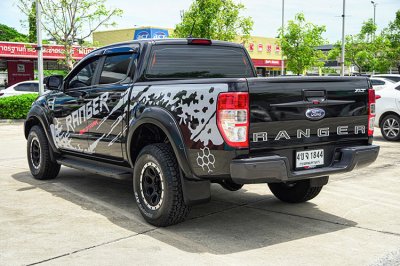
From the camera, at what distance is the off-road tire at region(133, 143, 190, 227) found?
4.71m

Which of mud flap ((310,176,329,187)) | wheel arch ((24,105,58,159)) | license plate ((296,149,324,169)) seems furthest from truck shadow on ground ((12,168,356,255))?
license plate ((296,149,324,169))

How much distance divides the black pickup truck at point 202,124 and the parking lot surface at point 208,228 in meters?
0.33

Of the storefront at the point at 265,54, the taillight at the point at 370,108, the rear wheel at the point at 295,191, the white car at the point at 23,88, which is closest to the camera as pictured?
the taillight at the point at 370,108

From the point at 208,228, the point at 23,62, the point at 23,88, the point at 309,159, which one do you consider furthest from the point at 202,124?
the point at 23,62

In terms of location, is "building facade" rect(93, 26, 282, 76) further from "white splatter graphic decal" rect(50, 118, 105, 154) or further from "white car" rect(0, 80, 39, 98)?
"white splatter graphic decal" rect(50, 118, 105, 154)

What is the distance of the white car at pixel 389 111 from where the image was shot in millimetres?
12070

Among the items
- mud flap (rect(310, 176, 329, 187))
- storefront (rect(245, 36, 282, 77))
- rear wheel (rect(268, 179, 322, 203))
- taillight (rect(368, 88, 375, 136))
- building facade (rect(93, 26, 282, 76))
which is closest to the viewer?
taillight (rect(368, 88, 375, 136))

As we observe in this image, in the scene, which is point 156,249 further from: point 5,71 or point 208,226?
point 5,71

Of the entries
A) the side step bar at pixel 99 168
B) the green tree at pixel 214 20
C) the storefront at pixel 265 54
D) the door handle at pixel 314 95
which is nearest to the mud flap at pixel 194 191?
the side step bar at pixel 99 168

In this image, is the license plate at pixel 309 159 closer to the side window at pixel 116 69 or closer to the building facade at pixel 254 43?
the side window at pixel 116 69

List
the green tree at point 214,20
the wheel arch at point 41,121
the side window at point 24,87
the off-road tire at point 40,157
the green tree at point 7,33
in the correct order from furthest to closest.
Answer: the green tree at point 7,33
the green tree at point 214,20
the side window at point 24,87
the off-road tire at point 40,157
the wheel arch at point 41,121

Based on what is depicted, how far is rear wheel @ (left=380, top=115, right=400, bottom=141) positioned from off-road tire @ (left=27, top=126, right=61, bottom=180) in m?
8.18

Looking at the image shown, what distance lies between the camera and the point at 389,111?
12219mm

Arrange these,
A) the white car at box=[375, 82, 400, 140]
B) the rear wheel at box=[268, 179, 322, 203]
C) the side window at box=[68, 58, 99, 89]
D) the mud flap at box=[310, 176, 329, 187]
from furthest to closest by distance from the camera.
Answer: the white car at box=[375, 82, 400, 140] < the side window at box=[68, 58, 99, 89] < the rear wheel at box=[268, 179, 322, 203] < the mud flap at box=[310, 176, 329, 187]
